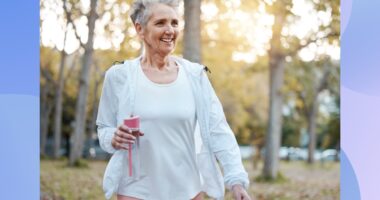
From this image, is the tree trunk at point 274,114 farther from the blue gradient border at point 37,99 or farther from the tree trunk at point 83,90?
the blue gradient border at point 37,99

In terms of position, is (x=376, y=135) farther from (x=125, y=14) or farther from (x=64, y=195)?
(x=125, y=14)

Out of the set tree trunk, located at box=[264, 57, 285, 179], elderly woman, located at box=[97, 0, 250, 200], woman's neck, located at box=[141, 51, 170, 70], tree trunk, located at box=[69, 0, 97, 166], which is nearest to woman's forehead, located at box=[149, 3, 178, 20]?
elderly woman, located at box=[97, 0, 250, 200]

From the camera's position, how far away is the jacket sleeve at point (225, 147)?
2691 mm

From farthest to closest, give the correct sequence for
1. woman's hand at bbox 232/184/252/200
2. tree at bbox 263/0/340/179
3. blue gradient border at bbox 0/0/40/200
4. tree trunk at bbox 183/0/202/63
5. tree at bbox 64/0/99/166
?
tree at bbox 64/0/99/166 → tree at bbox 263/0/340/179 → tree trunk at bbox 183/0/202/63 → blue gradient border at bbox 0/0/40/200 → woman's hand at bbox 232/184/252/200

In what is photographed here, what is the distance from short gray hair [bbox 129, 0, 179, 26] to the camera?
269 cm

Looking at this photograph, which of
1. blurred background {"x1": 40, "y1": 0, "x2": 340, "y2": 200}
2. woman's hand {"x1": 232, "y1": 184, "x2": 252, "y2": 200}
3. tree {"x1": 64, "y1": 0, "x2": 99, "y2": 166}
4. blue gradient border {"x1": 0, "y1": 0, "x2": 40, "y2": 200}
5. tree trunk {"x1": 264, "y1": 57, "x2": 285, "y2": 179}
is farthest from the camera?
tree {"x1": 64, "y1": 0, "x2": 99, "y2": 166}

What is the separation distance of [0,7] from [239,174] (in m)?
1.94

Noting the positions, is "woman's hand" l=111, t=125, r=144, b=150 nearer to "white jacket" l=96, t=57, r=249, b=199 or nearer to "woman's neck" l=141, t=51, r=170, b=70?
"white jacket" l=96, t=57, r=249, b=199

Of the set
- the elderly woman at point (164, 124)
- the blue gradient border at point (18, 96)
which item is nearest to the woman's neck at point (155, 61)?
the elderly woman at point (164, 124)

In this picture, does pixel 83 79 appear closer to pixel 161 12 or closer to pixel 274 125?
pixel 274 125

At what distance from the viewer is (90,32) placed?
14.1 m

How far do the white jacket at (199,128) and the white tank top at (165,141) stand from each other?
1.4 inches

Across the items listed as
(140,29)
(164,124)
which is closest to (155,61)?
(140,29)

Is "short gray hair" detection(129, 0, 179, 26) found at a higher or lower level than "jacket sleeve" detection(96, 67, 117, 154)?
higher
